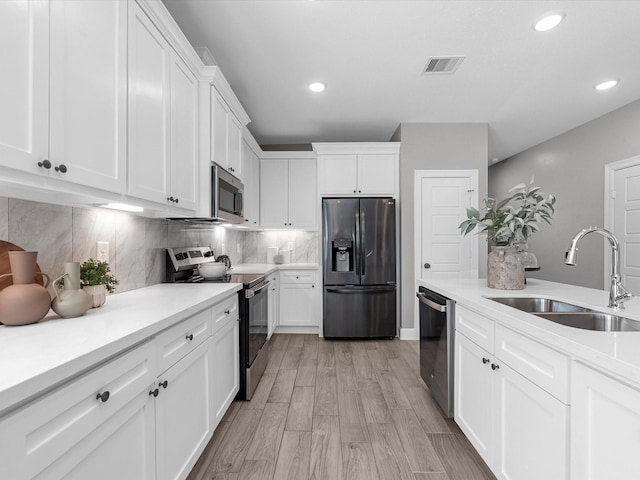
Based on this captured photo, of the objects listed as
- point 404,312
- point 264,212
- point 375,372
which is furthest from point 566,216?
point 264,212

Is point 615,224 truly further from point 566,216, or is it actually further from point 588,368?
point 588,368

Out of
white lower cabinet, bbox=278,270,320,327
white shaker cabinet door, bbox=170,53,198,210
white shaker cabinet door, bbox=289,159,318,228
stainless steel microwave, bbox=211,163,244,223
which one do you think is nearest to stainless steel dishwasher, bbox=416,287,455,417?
stainless steel microwave, bbox=211,163,244,223

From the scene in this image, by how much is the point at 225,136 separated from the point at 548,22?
98.3 inches

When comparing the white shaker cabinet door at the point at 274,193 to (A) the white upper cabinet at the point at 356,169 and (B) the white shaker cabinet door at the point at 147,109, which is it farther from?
(B) the white shaker cabinet door at the point at 147,109

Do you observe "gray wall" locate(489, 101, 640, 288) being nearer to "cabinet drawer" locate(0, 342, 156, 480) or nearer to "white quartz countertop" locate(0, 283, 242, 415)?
"white quartz countertop" locate(0, 283, 242, 415)

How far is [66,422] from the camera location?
2.51ft

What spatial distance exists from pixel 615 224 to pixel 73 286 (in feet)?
17.2

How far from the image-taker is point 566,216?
4574 mm

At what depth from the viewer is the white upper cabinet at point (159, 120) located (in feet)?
4.86

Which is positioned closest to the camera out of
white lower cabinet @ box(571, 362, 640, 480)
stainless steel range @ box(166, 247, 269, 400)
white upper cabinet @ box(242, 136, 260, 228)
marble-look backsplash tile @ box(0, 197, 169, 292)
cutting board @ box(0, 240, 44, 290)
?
white lower cabinet @ box(571, 362, 640, 480)

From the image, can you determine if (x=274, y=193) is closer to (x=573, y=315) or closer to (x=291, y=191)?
(x=291, y=191)

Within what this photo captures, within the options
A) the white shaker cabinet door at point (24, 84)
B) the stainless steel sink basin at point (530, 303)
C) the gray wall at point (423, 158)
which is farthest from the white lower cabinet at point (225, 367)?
the gray wall at point (423, 158)

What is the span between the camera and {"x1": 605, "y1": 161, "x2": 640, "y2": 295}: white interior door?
3520mm

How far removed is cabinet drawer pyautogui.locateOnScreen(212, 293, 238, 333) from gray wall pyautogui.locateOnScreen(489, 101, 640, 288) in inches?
175
